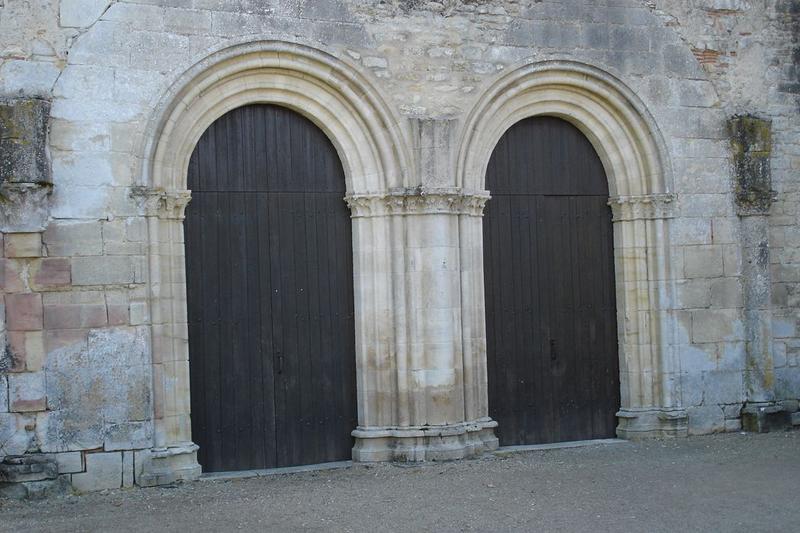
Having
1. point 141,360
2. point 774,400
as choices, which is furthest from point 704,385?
point 141,360

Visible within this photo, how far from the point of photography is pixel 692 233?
10.4 metres

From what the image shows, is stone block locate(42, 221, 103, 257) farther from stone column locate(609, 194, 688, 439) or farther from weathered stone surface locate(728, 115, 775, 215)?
weathered stone surface locate(728, 115, 775, 215)

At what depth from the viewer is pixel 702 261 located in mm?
10438

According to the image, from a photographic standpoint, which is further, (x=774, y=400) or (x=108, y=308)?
(x=774, y=400)

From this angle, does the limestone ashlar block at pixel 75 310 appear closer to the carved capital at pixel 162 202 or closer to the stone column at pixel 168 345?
the stone column at pixel 168 345

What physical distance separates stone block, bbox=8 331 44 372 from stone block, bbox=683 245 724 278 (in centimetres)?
620

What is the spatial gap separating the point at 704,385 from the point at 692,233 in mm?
1543

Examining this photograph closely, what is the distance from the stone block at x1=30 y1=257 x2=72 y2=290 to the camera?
8086 mm

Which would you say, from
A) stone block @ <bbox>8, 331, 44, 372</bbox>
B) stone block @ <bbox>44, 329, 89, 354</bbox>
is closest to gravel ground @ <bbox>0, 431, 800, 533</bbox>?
stone block @ <bbox>8, 331, 44, 372</bbox>

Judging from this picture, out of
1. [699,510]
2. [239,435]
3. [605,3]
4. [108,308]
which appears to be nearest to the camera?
[699,510]

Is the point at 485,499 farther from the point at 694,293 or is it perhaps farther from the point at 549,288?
the point at 694,293

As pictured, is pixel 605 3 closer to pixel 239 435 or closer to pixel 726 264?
pixel 726 264

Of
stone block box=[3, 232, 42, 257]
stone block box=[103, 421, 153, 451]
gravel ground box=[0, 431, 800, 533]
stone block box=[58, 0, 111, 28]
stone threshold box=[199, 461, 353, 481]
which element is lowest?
gravel ground box=[0, 431, 800, 533]

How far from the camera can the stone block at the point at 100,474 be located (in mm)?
8148
